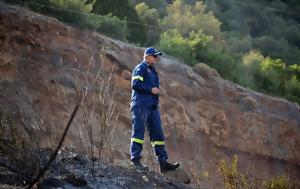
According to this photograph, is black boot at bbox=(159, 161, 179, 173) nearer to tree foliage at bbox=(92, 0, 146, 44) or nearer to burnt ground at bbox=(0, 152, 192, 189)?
burnt ground at bbox=(0, 152, 192, 189)

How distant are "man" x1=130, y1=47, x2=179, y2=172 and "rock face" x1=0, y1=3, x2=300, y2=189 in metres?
1.68

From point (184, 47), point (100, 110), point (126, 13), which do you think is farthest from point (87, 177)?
point (126, 13)

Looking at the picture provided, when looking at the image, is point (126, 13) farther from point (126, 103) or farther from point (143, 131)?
point (143, 131)

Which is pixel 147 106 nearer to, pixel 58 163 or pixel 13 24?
pixel 58 163

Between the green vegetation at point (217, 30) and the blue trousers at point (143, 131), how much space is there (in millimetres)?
5962

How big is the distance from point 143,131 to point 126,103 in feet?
15.5

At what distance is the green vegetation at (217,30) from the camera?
538 inches

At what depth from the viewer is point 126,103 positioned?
11.1 metres

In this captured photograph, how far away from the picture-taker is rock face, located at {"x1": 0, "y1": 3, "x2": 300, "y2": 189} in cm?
961

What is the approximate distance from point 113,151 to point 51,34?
2899 mm

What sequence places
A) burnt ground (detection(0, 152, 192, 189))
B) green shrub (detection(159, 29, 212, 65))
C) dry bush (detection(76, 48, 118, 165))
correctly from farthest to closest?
green shrub (detection(159, 29, 212, 65)), dry bush (detection(76, 48, 118, 165)), burnt ground (detection(0, 152, 192, 189))

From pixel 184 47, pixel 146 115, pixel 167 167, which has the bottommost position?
pixel 167 167

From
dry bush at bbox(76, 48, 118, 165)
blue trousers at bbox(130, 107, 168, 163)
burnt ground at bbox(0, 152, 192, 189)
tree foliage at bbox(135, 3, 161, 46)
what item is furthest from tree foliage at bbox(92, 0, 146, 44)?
burnt ground at bbox(0, 152, 192, 189)

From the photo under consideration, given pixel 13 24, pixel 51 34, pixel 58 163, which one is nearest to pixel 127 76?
pixel 51 34
